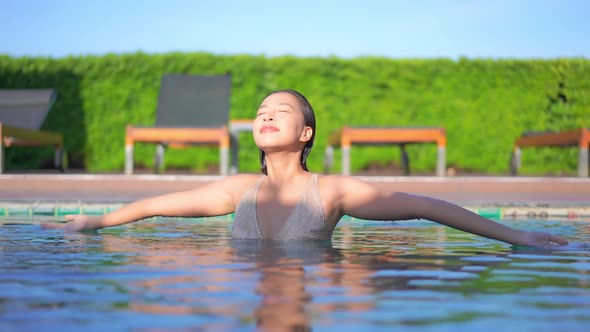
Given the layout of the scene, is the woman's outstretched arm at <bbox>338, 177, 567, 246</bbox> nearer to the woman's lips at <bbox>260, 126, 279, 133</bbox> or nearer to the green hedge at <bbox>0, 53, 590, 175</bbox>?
the woman's lips at <bbox>260, 126, 279, 133</bbox>

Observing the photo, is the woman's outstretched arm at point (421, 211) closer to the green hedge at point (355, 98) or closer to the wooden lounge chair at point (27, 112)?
the wooden lounge chair at point (27, 112)

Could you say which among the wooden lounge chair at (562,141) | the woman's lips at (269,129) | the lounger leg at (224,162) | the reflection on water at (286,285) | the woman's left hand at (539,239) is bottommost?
the reflection on water at (286,285)

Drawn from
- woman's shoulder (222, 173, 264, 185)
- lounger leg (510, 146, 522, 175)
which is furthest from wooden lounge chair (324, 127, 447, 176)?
woman's shoulder (222, 173, 264, 185)

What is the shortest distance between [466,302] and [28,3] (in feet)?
41.3

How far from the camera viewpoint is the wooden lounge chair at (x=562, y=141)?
8516 millimetres

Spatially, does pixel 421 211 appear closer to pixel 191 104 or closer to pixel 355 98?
pixel 191 104

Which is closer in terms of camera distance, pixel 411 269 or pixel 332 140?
pixel 411 269

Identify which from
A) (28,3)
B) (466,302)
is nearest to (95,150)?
(28,3)

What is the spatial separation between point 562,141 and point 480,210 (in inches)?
153

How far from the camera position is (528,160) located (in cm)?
1286

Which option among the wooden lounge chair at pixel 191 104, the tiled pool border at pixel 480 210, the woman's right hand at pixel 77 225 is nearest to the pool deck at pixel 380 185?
the wooden lounge chair at pixel 191 104

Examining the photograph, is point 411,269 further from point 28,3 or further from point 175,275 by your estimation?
point 28,3

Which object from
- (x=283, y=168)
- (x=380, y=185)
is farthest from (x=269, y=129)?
(x=380, y=185)

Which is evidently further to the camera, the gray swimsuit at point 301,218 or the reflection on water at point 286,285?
the gray swimsuit at point 301,218
